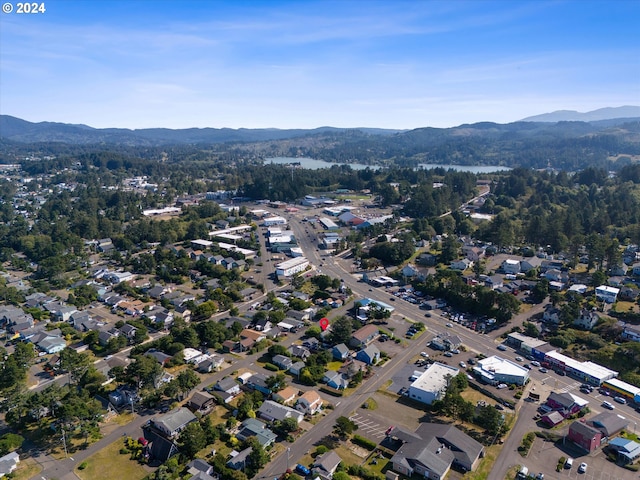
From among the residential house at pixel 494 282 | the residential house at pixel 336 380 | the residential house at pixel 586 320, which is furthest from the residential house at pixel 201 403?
the residential house at pixel 494 282

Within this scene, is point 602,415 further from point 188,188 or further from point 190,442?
point 188,188

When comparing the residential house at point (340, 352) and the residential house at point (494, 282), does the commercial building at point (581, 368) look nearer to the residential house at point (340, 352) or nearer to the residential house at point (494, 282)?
the residential house at point (494, 282)

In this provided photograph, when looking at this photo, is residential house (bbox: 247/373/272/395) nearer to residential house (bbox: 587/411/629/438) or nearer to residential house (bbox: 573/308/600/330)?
residential house (bbox: 587/411/629/438)

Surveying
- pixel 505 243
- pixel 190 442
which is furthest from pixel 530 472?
pixel 505 243

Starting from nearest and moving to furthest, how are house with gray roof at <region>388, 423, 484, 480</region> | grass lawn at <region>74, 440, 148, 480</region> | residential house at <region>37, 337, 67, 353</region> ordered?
house with gray roof at <region>388, 423, 484, 480</region>
grass lawn at <region>74, 440, 148, 480</region>
residential house at <region>37, 337, 67, 353</region>

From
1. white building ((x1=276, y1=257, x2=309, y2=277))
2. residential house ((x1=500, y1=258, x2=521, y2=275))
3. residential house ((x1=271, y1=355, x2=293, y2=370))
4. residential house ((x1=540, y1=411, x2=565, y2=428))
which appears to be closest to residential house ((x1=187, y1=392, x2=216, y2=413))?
residential house ((x1=271, y1=355, x2=293, y2=370))

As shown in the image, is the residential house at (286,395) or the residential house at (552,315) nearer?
the residential house at (286,395)
